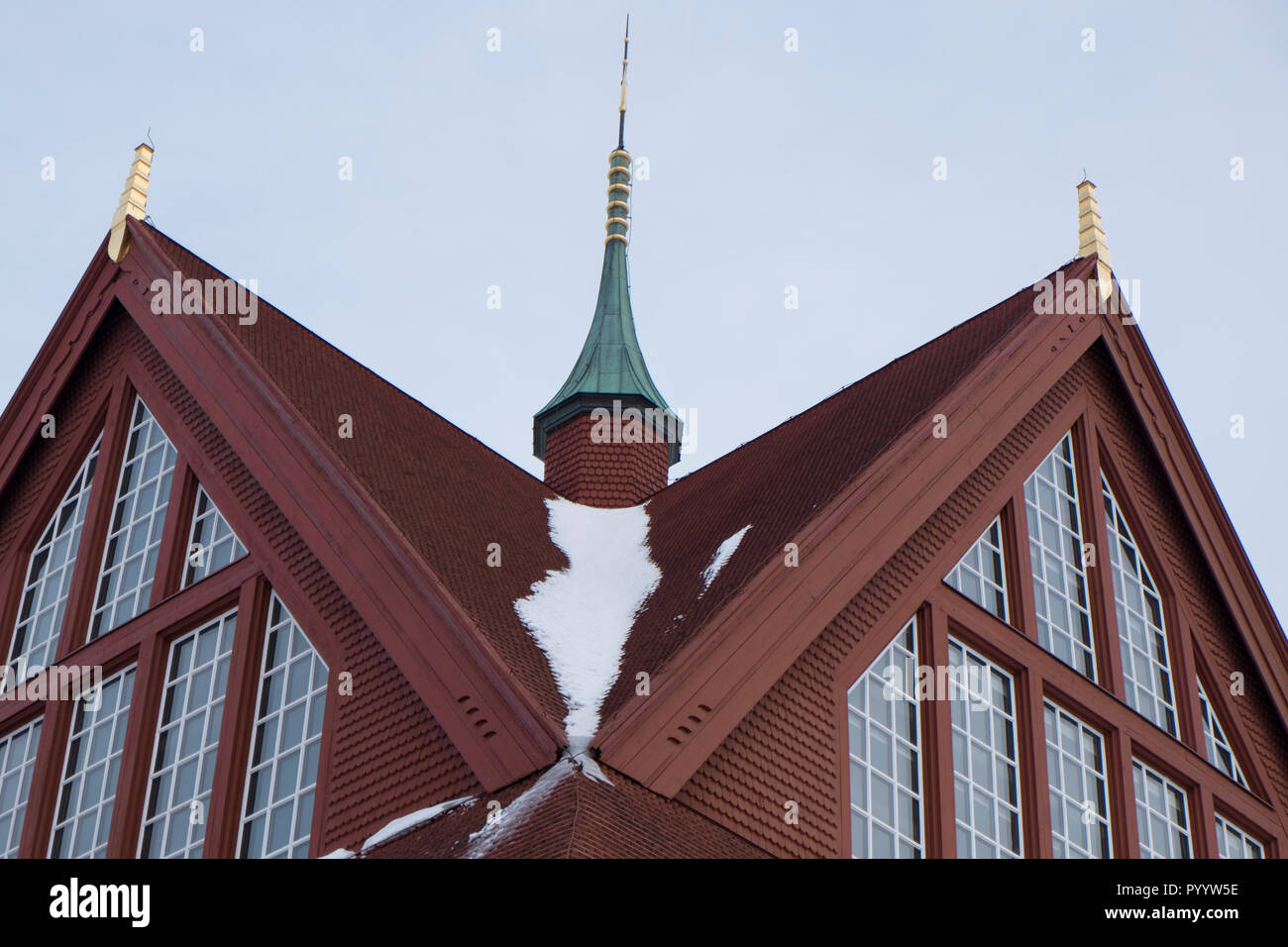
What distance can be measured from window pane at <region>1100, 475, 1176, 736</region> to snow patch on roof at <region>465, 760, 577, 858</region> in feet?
32.0

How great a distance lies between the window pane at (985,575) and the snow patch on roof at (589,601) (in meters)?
3.43

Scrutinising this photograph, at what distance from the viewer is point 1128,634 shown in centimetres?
2331

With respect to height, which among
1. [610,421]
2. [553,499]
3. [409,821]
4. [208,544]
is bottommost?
[409,821]

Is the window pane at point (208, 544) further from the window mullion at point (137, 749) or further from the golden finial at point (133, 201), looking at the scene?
Result: the golden finial at point (133, 201)

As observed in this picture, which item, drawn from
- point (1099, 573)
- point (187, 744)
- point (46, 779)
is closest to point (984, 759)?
point (1099, 573)

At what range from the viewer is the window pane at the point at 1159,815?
21.4m

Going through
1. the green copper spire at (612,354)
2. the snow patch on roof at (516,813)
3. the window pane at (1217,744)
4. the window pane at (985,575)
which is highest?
the green copper spire at (612,354)

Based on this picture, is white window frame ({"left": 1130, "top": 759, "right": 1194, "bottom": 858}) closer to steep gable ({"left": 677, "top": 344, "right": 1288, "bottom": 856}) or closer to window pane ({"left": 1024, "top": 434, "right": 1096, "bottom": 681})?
steep gable ({"left": 677, "top": 344, "right": 1288, "bottom": 856})

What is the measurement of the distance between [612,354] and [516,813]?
61.8 feet

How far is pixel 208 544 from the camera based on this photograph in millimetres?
21328

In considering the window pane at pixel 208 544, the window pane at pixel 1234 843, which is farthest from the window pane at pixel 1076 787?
the window pane at pixel 208 544

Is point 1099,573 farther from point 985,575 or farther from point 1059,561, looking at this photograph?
point 985,575

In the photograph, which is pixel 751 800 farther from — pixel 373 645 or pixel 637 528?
pixel 637 528
